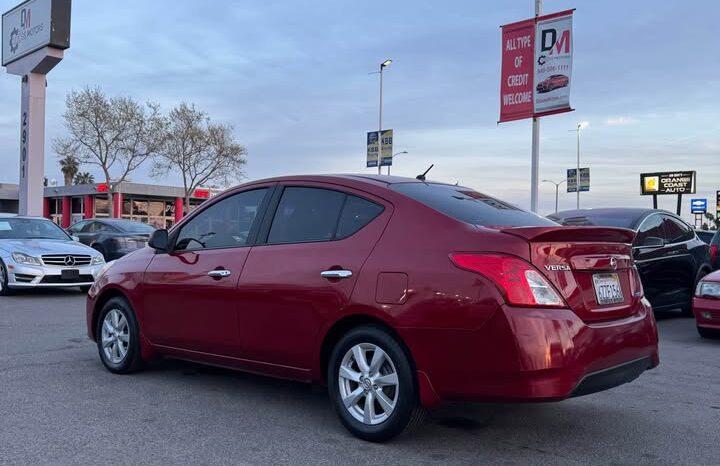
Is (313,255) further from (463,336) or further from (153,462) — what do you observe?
(153,462)

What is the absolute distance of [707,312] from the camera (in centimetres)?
833

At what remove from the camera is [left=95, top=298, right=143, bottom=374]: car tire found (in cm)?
583

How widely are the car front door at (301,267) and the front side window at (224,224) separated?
0.22m

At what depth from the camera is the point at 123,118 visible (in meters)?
45.1

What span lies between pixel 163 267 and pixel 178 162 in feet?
151

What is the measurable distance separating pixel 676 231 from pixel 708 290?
262 cm

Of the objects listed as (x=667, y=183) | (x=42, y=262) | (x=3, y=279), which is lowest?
(x=3, y=279)

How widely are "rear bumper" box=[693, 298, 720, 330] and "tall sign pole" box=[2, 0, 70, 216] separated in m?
19.8

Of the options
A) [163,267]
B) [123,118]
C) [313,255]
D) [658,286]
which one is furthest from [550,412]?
[123,118]

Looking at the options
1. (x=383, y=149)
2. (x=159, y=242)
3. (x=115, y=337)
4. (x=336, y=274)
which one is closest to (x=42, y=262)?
(x=115, y=337)

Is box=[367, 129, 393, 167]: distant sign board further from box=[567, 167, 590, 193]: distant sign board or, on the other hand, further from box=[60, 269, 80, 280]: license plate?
box=[60, 269, 80, 280]: license plate

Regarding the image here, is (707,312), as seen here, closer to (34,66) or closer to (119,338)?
(119,338)

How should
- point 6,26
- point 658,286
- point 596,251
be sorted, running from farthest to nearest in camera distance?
point 6,26 < point 658,286 < point 596,251

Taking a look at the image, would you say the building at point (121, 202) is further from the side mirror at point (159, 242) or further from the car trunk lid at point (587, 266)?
the car trunk lid at point (587, 266)
